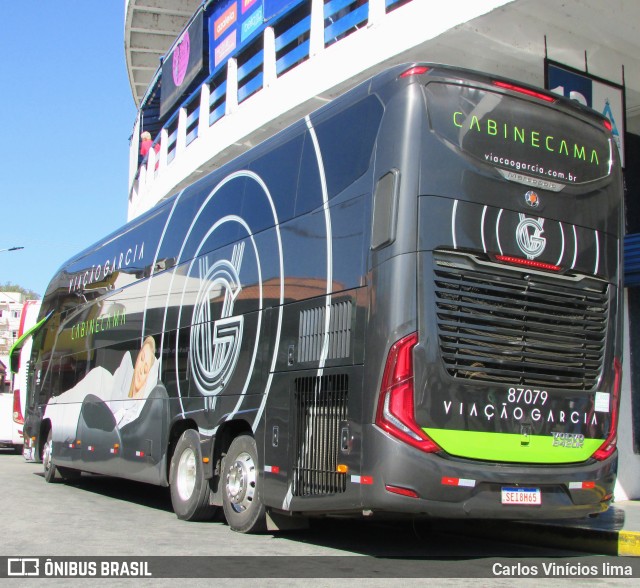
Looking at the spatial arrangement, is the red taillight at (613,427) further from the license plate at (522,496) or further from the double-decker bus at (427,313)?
the license plate at (522,496)

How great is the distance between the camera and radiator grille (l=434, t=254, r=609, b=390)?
6770 mm

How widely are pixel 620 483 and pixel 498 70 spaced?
20.7 ft

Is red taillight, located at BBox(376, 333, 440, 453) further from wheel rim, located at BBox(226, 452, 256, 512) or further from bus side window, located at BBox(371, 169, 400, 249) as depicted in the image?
wheel rim, located at BBox(226, 452, 256, 512)

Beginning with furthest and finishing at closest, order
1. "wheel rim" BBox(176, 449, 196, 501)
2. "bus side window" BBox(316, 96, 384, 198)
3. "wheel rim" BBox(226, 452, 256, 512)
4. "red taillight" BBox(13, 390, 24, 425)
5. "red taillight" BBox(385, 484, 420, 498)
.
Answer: "red taillight" BBox(13, 390, 24, 425)
"wheel rim" BBox(176, 449, 196, 501)
"wheel rim" BBox(226, 452, 256, 512)
"bus side window" BBox(316, 96, 384, 198)
"red taillight" BBox(385, 484, 420, 498)

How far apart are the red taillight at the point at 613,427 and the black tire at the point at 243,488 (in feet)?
10.6

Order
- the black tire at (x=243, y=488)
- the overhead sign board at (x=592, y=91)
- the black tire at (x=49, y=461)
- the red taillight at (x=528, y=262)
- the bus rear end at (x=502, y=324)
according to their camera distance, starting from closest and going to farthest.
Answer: the bus rear end at (x=502, y=324), the red taillight at (x=528, y=262), the black tire at (x=243, y=488), the overhead sign board at (x=592, y=91), the black tire at (x=49, y=461)

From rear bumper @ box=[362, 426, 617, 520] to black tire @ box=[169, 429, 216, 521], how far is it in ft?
11.3

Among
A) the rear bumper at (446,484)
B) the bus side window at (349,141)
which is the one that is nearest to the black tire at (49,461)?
the bus side window at (349,141)

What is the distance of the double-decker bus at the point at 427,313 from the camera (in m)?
6.64

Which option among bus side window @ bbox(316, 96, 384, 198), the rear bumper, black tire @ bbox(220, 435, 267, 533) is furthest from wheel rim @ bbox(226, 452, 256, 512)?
bus side window @ bbox(316, 96, 384, 198)

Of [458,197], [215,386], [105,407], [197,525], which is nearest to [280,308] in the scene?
[215,386]

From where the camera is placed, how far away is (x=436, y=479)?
6.48 metres

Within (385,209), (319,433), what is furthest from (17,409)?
(385,209)

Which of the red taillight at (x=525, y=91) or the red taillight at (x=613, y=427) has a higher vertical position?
the red taillight at (x=525, y=91)
